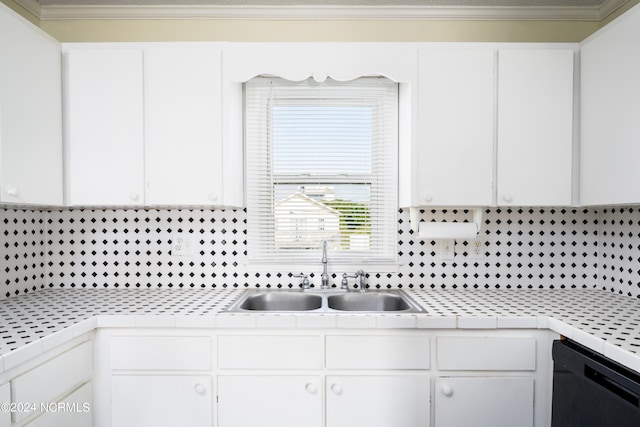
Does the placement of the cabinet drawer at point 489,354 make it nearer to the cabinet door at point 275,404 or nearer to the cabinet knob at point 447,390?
the cabinet knob at point 447,390

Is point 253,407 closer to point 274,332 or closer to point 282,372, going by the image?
point 282,372

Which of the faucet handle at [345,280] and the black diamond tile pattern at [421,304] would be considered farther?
the faucet handle at [345,280]

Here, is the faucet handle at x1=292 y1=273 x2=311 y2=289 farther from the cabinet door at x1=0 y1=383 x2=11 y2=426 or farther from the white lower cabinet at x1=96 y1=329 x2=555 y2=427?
the cabinet door at x1=0 y1=383 x2=11 y2=426

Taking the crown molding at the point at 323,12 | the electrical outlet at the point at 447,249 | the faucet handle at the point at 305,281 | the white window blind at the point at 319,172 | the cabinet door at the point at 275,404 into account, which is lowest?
the cabinet door at the point at 275,404

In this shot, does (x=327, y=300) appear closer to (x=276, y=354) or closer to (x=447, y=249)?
(x=276, y=354)

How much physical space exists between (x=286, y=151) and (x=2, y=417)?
168 cm

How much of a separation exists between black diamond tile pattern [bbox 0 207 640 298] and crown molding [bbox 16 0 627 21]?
3.80 ft

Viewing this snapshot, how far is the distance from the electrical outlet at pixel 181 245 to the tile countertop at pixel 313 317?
0.28 meters

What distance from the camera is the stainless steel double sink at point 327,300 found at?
6.67 ft

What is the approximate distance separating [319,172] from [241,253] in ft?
2.25

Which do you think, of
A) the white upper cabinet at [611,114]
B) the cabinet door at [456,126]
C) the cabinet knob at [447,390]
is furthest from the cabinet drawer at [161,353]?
the white upper cabinet at [611,114]

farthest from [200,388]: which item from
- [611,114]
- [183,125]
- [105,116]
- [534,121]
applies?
[611,114]

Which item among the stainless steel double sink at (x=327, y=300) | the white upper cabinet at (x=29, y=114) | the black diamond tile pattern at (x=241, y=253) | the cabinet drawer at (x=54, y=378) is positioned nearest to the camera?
the cabinet drawer at (x=54, y=378)

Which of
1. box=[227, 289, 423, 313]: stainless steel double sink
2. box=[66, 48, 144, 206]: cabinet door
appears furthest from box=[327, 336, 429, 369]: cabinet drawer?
box=[66, 48, 144, 206]: cabinet door
